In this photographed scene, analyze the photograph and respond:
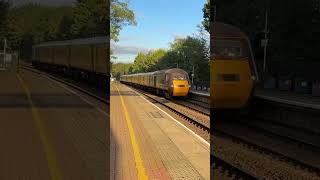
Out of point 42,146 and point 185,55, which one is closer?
point 42,146

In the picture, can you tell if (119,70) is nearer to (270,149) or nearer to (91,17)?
(91,17)

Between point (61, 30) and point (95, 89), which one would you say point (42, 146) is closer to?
point (95, 89)

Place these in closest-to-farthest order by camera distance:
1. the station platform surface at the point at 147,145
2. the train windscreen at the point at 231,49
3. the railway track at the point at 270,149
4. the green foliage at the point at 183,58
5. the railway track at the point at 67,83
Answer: the railway track at the point at 67,83
the station platform surface at the point at 147,145
the green foliage at the point at 183,58
the train windscreen at the point at 231,49
the railway track at the point at 270,149

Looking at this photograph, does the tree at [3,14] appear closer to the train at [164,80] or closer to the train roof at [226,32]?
the train at [164,80]

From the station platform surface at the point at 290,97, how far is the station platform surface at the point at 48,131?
4.17 meters

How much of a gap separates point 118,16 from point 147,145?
1.04 metres

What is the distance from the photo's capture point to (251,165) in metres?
6.18

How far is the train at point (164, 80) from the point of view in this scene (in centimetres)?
351

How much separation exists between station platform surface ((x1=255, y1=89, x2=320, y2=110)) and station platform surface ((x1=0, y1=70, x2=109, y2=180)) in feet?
13.7

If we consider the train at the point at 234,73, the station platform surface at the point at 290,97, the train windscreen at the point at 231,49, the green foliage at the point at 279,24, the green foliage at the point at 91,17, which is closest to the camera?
the green foliage at the point at 91,17

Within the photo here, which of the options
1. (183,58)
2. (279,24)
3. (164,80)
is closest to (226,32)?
(164,80)

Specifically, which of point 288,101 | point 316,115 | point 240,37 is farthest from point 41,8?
point 316,115

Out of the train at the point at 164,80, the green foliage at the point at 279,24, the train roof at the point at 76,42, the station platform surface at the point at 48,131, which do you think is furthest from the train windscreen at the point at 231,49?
the station platform surface at the point at 48,131

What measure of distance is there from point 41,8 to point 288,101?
531 centimetres
